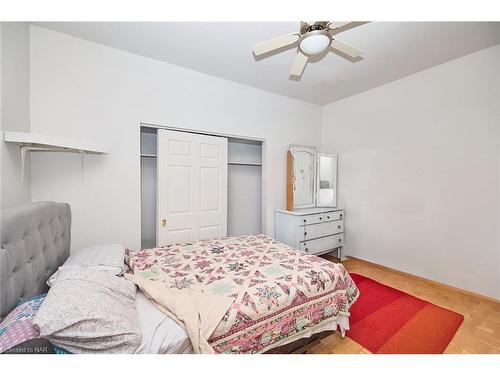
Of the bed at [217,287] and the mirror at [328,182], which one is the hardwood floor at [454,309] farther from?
the mirror at [328,182]

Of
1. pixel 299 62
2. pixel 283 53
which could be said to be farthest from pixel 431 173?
pixel 283 53

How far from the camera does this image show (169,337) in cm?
100

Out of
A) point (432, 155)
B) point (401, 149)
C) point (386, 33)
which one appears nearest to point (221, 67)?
point (386, 33)

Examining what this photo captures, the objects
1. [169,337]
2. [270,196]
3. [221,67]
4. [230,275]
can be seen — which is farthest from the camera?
[270,196]

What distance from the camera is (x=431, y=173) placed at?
106 inches

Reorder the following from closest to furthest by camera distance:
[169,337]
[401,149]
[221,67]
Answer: [169,337] → [221,67] → [401,149]

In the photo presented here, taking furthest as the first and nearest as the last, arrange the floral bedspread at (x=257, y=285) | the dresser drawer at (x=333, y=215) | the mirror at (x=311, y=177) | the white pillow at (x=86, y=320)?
the mirror at (x=311, y=177) < the dresser drawer at (x=333, y=215) < the floral bedspread at (x=257, y=285) < the white pillow at (x=86, y=320)

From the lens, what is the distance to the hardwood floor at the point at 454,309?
162 centimetres

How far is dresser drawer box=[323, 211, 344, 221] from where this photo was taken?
333 cm

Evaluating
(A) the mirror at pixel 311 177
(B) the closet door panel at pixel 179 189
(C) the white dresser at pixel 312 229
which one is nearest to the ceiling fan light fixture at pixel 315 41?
(B) the closet door panel at pixel 179 189

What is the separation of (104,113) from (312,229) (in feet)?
9.82
